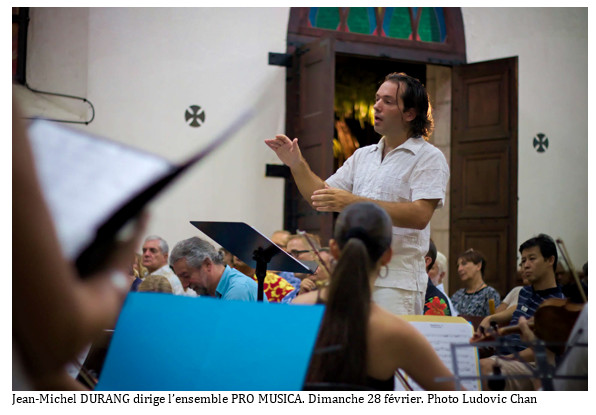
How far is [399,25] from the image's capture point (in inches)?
315

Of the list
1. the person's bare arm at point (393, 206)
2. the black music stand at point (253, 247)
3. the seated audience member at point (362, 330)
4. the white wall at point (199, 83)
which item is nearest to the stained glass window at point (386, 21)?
the white wall at point (199, 83)

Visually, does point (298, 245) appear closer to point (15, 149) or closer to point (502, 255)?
point (502, 255)

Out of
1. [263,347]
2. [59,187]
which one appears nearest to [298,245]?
[263,347]

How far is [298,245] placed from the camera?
17.2 feet

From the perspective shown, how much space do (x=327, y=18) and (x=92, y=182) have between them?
754 cm

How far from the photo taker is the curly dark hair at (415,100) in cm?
272

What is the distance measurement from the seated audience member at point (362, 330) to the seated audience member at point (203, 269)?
2.43 m

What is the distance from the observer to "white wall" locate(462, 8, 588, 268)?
8.23 meters

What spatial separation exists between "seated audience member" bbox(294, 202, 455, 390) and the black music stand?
1.35 m

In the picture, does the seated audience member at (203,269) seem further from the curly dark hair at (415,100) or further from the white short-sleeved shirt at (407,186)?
the curly dark hair at (415,100)

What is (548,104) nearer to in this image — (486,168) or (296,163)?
(486,168)

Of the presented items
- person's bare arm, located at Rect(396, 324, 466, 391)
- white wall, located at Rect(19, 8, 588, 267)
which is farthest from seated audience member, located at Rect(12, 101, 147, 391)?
white wall, located at Rect(19, 8, 588, 267)

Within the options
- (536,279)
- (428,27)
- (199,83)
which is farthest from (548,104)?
(536,279)
